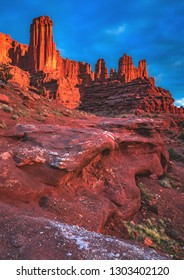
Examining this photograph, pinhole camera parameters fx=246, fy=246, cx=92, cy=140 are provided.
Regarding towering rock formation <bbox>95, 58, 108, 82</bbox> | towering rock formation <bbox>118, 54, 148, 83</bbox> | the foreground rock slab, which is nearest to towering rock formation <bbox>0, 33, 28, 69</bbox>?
towering rock formation <bbox>95, 58, 108, 82</bbox>

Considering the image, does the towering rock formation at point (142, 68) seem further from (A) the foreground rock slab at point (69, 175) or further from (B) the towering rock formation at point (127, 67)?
(A) the foreground rock slab at point (69, 175)

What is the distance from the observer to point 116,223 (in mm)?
9305

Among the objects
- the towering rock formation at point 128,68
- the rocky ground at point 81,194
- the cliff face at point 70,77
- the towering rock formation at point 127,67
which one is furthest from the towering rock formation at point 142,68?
the rocky ground at point 81,194

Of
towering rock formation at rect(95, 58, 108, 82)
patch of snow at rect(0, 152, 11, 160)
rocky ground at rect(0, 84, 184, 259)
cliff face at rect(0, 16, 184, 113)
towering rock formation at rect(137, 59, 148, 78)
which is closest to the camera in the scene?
rocky ground at rect(0, 84, 184, 259)

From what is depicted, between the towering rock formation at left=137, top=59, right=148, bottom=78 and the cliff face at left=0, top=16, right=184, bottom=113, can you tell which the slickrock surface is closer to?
the cliff face at left=0, top=16, right=184, bottom=113

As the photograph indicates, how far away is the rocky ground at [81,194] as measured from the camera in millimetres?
4820

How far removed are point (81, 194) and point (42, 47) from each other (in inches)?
3923

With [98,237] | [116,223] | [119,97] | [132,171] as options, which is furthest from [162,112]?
[98,237]

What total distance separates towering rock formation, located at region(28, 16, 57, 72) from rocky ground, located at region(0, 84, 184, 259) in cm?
8663

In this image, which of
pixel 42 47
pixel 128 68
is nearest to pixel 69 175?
pixel 42 47

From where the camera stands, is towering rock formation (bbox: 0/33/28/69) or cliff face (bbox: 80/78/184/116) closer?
cliff face (bbox: 80/78/184/116)

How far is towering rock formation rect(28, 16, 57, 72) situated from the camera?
313ft

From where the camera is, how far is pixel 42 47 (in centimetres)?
9856

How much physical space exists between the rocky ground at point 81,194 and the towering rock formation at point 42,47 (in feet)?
284
